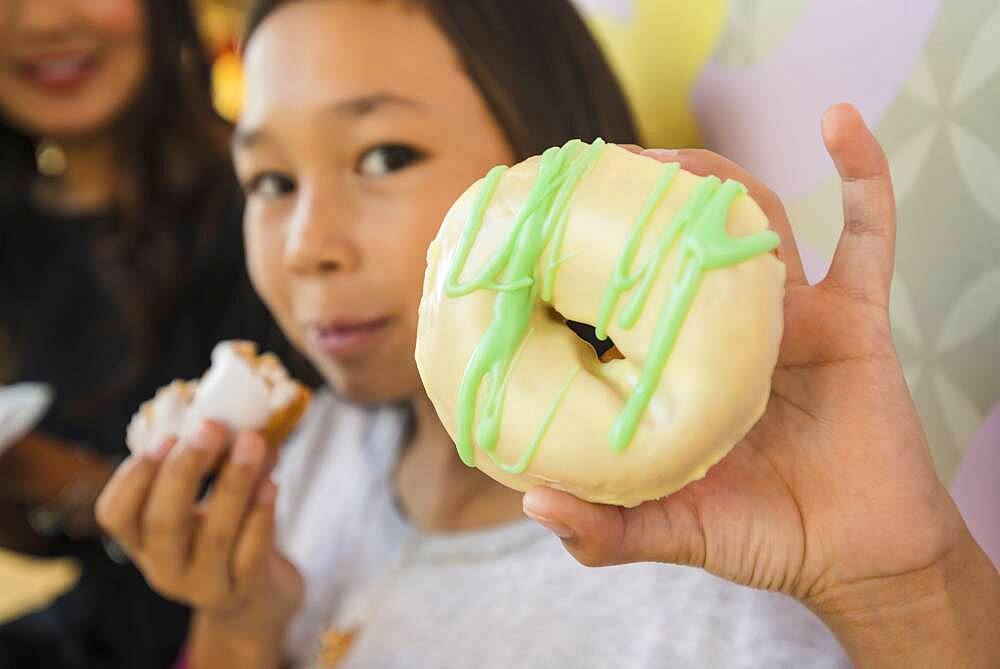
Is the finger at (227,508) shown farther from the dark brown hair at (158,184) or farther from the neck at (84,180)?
the neck at (84,180)

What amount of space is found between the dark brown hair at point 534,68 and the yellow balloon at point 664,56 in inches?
5.5

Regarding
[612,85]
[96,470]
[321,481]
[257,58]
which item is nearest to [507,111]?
[612,85]

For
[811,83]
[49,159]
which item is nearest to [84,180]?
[49,159]

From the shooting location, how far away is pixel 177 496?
1.05 metres

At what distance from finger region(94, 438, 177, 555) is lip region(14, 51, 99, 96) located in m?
0.94

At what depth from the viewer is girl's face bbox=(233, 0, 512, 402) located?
982mm

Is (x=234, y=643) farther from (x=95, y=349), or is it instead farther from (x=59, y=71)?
(x=59, y=71)

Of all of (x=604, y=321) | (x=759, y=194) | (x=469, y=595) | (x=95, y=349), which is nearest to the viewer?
(x=604, y=321)

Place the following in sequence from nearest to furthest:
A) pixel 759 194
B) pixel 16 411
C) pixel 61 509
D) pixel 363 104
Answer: pixel 759 194 < pixel 363 104 < pixel 16 411 < pixel 61 509

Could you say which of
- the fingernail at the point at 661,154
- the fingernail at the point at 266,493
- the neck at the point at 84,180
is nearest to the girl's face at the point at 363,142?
the fingernail at the point at 266,493

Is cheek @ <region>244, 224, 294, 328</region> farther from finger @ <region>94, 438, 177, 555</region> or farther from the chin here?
finger @ <region>94, 438, 177, 555</region>

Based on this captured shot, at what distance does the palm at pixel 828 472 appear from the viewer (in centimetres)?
63

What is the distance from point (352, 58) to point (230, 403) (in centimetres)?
46

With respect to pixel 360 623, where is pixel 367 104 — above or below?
above
